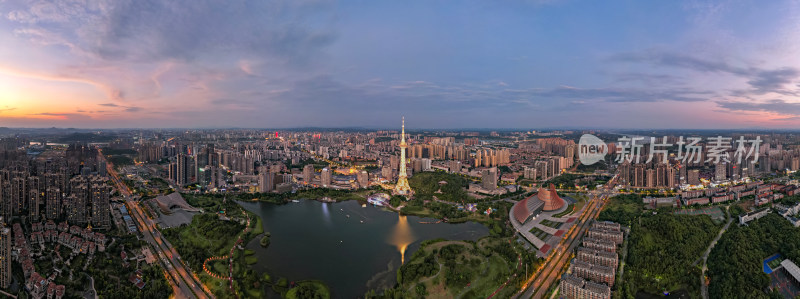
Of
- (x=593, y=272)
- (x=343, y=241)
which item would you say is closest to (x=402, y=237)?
(x=343, y=241)

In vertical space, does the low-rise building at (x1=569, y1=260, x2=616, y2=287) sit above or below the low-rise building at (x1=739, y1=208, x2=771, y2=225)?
below

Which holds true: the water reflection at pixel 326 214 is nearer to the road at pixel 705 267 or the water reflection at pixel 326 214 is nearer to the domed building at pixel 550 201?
the domed building at pixel 550 201

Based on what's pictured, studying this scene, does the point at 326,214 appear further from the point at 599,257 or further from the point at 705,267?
the point at 705,267

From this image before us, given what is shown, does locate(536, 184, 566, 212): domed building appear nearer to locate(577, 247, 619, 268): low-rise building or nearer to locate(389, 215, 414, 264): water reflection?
locate(577, 247, 619, 268): low-rise building

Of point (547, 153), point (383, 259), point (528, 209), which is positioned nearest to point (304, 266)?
point (383, 259)

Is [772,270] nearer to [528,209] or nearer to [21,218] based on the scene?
[528,209]

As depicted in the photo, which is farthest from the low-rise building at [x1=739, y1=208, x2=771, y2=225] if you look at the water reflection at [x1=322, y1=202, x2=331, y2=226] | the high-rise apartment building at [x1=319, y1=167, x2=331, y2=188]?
the high-rise apartment building at [x1=319, y1=167, x2=331, y2=188]

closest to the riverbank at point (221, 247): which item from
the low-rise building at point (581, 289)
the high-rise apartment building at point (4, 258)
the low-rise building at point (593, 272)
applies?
the high-rise apartment building at point (4, 258)
